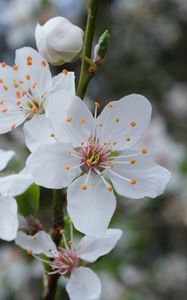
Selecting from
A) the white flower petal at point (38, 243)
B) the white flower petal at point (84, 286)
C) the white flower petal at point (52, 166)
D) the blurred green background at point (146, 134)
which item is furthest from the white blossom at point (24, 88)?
the blurred green background at point (146, 134)

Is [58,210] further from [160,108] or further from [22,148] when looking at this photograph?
[160,108]

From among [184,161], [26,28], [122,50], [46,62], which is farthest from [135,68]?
[46,62]

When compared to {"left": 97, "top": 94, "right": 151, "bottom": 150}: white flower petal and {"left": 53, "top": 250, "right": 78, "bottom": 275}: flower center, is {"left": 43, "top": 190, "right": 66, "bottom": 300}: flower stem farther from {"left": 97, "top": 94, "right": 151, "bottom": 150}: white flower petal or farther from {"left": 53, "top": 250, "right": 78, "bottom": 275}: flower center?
{"left": 97, "top": 94, "right": 151, "bottom": 150}: white flower petal

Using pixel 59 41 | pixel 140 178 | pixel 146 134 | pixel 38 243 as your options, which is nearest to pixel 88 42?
pixel 59 41

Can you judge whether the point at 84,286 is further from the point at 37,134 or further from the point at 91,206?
the point at 37,134

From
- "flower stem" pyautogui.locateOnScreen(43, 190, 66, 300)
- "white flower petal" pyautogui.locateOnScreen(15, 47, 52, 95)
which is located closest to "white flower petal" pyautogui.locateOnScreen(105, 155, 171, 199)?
"flower stem" pyautogui.locateOnScreen(43, 190, 66, 300)

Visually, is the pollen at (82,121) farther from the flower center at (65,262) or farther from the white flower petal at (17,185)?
the flower center at (65,262)
